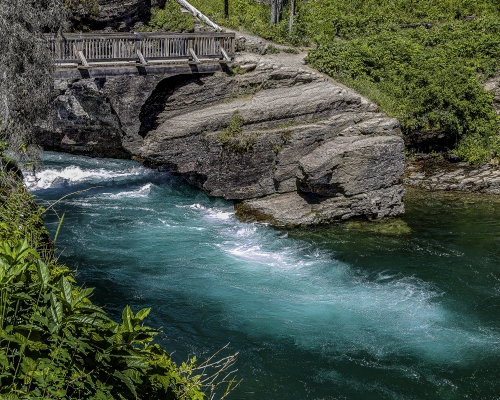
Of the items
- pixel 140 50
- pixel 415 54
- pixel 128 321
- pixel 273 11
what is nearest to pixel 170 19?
pixel 273 11

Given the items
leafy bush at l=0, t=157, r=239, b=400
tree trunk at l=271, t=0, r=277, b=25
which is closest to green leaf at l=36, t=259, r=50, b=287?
leafy bush at l=0, t=157, r=239, b=400

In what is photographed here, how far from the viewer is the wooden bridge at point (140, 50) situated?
806 inches

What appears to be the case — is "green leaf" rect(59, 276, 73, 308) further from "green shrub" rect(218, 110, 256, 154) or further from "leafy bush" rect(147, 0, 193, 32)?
"leafy bush" rect(147, 0, 193, 32)

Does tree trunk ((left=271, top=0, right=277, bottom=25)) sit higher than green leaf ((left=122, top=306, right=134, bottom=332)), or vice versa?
tree trunk ((left=271, top=0, right=277, bottom=25))

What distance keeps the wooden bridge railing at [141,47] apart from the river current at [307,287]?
483 centimetres

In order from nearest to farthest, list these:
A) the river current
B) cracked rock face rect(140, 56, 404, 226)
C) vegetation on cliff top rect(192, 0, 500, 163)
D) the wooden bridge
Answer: the river current, cracked rock face rect(140, 56, 404, 226), the wooden bridge, vegetation on cliff top rect(192, 0, 500, 163)

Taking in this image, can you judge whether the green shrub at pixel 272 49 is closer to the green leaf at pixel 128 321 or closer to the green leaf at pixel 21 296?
the green leaf at pixel 128 321

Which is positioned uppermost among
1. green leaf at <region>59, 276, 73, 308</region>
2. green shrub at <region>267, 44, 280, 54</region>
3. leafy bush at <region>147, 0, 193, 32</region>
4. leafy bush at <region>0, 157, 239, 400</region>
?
leafy bush at <region>147, 0, 193, 32</region>

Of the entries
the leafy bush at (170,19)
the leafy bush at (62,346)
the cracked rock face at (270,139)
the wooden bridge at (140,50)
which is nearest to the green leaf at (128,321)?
the leafy bush at (62,346)

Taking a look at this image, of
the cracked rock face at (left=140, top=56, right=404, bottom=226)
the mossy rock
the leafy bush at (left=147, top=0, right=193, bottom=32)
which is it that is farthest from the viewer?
Result: the leafy bush at (left=147, top=0, right=193, bottom=32)

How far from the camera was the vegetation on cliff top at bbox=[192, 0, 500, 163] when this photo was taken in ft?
83.8

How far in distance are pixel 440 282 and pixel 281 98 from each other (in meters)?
9.11

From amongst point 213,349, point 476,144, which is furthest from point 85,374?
point 476,144

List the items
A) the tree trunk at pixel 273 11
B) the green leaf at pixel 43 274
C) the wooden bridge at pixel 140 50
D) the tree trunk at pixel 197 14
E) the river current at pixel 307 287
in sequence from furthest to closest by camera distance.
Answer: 1. the tree trunk at pixel 273 11
2. the tree trunk at pixel 197 14
3. the wooden bridge at pixel 140 50
4. the river current at pixel 307 287
5. the green leaf at pixel 43 274
